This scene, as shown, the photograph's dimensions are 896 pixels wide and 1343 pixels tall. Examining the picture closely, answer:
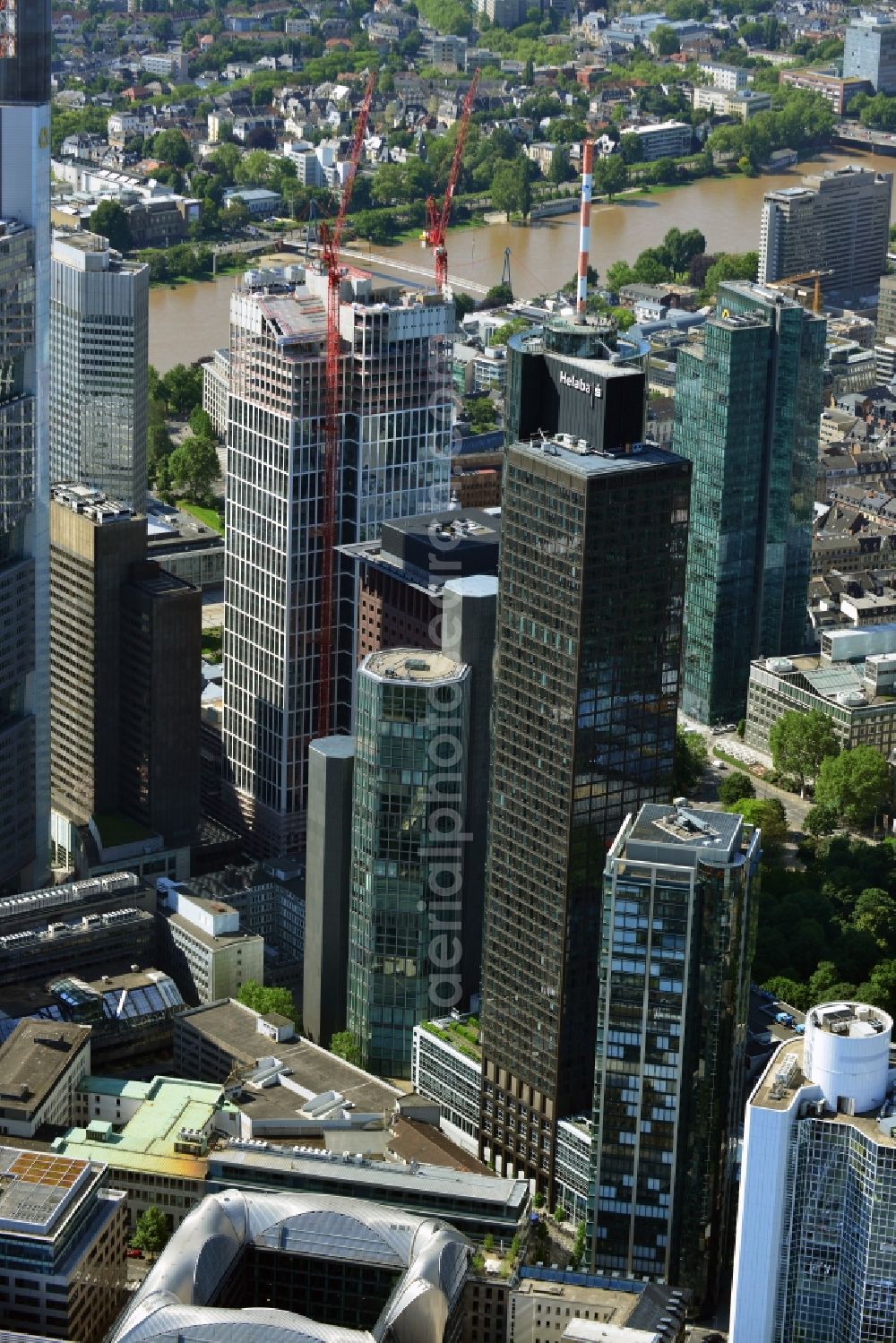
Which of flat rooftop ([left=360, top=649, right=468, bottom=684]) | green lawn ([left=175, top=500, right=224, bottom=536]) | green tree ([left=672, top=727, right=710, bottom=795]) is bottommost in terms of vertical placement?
green tree ([left=672, top=727, right=710, bottom=795])

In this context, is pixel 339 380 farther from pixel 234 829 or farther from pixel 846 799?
pixel 846 799

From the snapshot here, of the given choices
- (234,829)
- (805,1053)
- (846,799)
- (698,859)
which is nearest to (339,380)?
(234,829)

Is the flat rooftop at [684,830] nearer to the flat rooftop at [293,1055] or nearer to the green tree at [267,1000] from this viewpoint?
the flat rooftop at [293,1055]

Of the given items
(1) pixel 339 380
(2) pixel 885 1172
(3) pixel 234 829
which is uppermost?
(1) pixel 339 380

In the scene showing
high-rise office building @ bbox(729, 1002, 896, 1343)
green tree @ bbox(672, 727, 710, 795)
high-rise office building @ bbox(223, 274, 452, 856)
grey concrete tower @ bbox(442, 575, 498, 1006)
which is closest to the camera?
high-rise office building @ bbox(729, 1002, 896, 1343)

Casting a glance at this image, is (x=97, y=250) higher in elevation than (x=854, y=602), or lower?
higher

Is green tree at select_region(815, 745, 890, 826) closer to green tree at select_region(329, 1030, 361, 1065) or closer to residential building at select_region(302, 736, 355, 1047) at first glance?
residential building at select_region(302, 736, 355, 1047)

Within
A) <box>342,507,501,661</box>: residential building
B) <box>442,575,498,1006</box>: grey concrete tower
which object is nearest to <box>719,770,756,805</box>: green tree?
<box>342,507,501,661</box>: residential building
